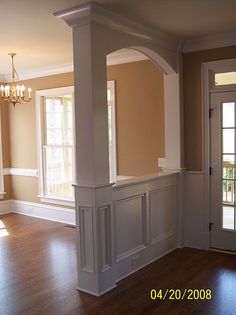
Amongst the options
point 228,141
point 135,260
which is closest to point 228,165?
point 228,141

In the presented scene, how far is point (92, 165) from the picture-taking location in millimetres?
3254

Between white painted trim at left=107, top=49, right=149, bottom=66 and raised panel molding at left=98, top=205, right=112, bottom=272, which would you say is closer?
raised panel molding at left=98, top=205, right=112, bottom=272

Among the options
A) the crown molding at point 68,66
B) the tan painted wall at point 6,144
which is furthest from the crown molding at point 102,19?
the tan painted wall at point 6,144

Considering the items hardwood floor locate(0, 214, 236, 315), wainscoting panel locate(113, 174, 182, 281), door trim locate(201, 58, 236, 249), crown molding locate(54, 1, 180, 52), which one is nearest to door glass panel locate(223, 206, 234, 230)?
door trim locate(201, 58, 236, 249)

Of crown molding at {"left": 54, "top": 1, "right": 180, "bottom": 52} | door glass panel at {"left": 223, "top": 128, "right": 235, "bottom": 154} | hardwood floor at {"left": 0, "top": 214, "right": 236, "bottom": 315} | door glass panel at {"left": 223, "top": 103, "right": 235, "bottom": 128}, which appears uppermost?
crown molding at {"left": 54, "top": 1, "right": 180, "bottom": 52}

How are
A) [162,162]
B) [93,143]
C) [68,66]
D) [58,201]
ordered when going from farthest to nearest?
[58,201] < [68,66] < [162,162] < [93,143]

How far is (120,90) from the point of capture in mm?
5227

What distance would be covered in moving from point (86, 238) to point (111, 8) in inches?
83.5

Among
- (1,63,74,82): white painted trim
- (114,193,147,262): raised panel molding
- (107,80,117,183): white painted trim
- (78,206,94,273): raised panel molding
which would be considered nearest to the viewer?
(78,206,94,273): raised panel molding

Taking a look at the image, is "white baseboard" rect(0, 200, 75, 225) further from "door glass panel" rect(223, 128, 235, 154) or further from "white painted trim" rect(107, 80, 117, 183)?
"door glass panel" rect(223, 128, 235, 154)

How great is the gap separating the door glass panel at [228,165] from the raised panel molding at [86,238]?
196 centimetres

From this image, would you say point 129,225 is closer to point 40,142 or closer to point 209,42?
point 209,42

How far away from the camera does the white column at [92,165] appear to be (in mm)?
3223

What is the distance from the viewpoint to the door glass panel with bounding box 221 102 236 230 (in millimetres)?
4352
